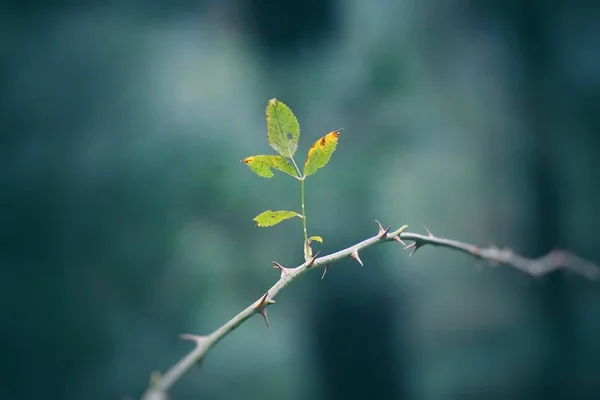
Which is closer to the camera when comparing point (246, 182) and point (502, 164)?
point (246, 182)

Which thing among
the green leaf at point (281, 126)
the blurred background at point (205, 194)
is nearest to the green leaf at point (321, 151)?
the green leaf at point (281, 126)

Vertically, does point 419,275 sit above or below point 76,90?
below

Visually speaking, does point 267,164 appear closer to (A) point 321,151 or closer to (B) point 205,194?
(A) point 321,151

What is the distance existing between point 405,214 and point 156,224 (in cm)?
65

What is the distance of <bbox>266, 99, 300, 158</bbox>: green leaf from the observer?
0.32 m

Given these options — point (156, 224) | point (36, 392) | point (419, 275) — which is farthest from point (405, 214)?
point (36, 392)

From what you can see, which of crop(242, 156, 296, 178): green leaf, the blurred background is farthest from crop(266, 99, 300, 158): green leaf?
the blurred background

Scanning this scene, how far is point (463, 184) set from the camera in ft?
4.98

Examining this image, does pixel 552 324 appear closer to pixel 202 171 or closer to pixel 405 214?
pixel 405 214

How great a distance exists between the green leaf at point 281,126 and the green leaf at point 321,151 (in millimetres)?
13

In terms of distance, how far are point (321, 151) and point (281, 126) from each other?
30mm

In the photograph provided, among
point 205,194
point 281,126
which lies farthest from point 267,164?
point 205,194

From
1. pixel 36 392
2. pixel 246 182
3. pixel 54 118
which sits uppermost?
pixel 54 118

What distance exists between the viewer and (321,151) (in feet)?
1.08
